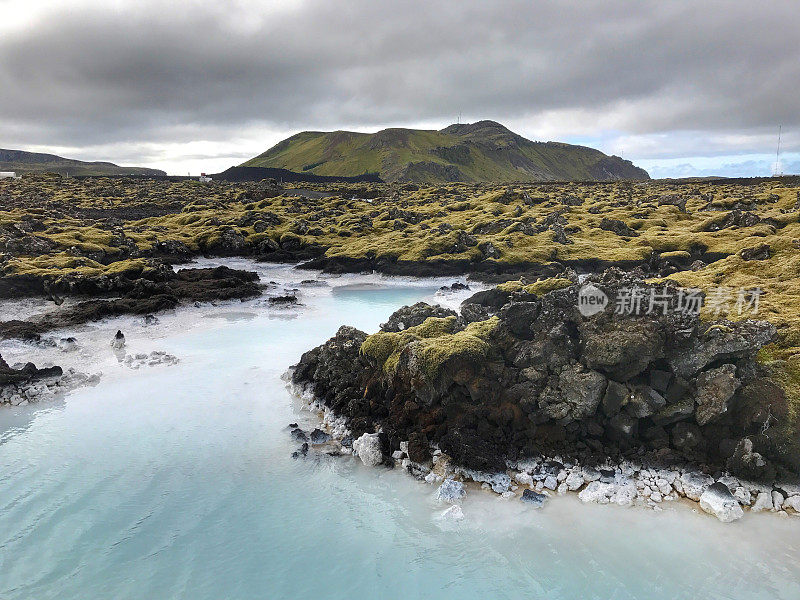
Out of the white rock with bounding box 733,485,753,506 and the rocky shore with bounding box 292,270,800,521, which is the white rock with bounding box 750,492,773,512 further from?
the white rock with bounding box 733,485,753,506

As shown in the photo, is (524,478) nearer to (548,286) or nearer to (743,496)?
(743,496)

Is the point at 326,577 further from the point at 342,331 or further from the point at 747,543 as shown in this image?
the point at 342,331

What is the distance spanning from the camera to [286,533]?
13070mm

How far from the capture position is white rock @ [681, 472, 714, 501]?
1385 centimetres

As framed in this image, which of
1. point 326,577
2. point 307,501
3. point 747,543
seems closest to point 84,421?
point 307,501

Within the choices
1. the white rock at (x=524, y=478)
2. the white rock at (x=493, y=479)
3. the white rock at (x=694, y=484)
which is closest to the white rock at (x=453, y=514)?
the white rock at (x=493, y=479)

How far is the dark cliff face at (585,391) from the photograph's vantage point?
15.0 m

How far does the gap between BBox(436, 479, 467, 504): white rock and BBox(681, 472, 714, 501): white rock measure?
642 centimetres

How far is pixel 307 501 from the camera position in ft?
47.2

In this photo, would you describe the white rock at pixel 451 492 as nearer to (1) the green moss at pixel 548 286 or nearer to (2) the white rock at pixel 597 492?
(2) the white rock at pixel 597 492

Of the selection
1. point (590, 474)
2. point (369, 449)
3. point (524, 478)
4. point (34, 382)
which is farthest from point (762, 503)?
point (34, 382)

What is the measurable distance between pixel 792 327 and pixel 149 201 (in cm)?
11761

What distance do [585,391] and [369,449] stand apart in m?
7.44

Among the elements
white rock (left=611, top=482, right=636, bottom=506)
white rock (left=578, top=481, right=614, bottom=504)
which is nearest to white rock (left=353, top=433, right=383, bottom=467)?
white rock (left=578, top=481, right=614, bottom=504)
